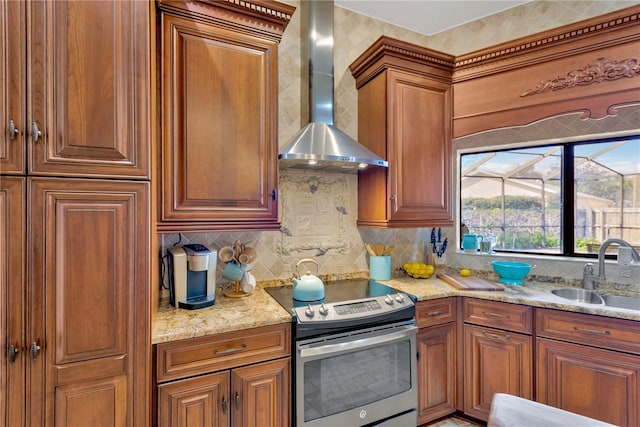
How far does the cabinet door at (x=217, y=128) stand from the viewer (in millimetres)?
1645

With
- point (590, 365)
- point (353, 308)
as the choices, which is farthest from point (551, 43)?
point (353, 308)

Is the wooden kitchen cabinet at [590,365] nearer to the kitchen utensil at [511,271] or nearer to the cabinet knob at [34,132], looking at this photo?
the kitchen utensil at [511,271]

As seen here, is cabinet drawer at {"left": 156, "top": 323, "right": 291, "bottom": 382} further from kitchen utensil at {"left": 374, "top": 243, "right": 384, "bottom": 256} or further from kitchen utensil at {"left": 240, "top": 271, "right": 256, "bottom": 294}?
kitchen utensil at {"left": 374, "top": 243, "right": 384, "bottom": 256}

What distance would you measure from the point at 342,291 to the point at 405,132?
126 cm

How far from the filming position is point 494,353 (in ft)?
6.79

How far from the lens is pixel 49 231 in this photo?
3.92ft

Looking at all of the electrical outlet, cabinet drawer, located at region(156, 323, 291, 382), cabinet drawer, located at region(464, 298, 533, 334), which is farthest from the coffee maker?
the electrical outlet

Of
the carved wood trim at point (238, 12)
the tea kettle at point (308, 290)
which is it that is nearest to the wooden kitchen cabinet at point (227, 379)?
the tea kettle at point (308, 290)

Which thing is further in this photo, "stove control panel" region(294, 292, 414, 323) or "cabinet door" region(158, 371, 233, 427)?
"stove control panel" region(294, 292, 414, 323)

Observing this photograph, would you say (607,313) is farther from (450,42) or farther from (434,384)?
(450,42)

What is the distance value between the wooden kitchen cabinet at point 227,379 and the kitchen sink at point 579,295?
6.51 feet

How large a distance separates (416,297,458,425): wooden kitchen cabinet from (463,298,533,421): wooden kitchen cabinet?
0.31 feet

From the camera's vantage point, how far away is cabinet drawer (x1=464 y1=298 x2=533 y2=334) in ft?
6.44

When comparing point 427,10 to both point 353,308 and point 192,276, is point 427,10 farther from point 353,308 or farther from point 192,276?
point 192,276
